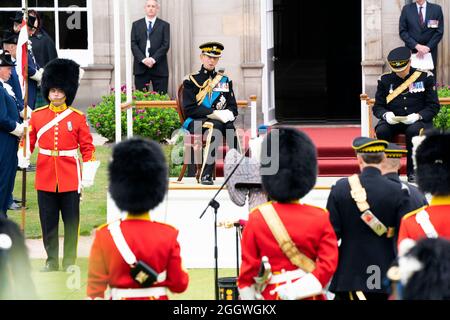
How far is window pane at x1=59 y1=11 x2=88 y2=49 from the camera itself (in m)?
18.0

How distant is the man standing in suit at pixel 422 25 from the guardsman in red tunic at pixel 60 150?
17.7ft

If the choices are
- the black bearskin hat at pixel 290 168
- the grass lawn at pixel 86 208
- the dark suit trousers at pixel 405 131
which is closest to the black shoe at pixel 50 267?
the grass lawn at pixel 86 208

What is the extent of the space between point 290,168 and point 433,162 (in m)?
0.89

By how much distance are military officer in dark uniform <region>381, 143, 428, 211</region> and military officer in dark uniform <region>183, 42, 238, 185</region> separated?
412 cm

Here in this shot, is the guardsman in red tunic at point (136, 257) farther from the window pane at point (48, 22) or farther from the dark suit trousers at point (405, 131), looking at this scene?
the window pane at point (48, 22)

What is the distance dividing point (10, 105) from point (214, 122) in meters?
1.93

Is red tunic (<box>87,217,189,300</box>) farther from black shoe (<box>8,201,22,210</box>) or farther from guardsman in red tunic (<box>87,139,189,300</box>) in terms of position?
black shoe (<box>8,201,22,210</box>)

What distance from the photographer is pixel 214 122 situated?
43.1 feet

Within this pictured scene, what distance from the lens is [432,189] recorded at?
25.8 feet

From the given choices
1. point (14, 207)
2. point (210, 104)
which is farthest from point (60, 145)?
point (14, 207)

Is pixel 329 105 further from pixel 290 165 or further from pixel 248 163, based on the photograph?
pixel 290 165

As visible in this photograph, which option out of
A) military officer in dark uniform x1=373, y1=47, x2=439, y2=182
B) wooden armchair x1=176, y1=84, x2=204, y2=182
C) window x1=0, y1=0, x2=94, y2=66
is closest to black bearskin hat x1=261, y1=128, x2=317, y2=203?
wooden armchair x1=176, y1=84, x2=204, y2=182

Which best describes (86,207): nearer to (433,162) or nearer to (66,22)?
(66,22)

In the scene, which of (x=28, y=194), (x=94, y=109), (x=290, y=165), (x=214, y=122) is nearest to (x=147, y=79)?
(x=94, y=109)
